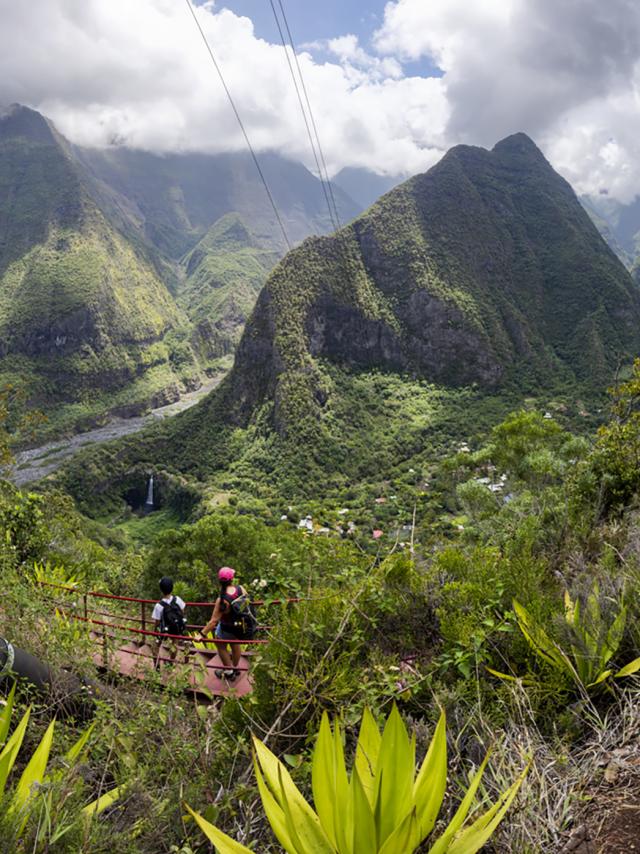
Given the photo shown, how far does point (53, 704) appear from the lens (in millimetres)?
2936

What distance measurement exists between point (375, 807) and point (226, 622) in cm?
326

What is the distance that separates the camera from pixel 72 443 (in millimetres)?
99812

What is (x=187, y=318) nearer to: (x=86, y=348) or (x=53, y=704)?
(x=86, y=348)

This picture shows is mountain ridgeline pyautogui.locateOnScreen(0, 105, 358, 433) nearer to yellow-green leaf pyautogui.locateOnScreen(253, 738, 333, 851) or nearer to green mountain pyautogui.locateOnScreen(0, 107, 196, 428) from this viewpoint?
green mountain pyautogui.locateOnScreen(0, 107, 196, 428)

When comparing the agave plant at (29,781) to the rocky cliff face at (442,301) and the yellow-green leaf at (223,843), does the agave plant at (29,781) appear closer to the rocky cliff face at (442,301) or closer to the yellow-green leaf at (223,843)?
the yellow-green leaf at (223,843)

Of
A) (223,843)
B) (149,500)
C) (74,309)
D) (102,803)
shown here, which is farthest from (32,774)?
(74,309)

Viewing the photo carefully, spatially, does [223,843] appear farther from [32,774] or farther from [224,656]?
[224,656]

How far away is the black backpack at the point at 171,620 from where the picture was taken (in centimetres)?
523

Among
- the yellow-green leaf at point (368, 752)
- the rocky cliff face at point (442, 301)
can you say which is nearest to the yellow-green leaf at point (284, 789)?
the yellow-green leaf at point (368, 752)

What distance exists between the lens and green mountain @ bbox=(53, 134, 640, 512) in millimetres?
72438

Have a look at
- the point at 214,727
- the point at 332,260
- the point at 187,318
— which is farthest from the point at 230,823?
the point at 187,318

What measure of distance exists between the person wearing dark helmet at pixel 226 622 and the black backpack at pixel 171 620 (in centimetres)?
72

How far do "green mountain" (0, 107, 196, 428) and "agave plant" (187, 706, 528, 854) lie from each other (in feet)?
389

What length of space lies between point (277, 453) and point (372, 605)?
231 ft
